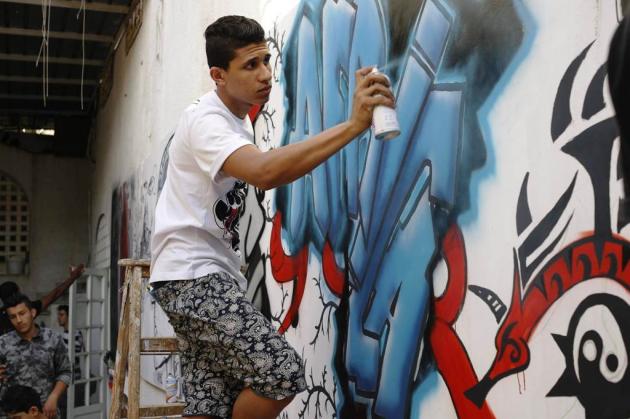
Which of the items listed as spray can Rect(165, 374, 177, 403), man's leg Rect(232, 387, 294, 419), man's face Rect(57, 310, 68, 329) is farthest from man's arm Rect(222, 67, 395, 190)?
man's face Rect(57, 310, 68, 329)

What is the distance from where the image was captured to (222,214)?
8.88 ft

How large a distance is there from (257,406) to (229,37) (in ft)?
4.31

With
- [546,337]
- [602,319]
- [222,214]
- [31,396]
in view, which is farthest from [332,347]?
[31,396]

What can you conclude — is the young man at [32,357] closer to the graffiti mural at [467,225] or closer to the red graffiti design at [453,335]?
the graffiti mural at [467,225]

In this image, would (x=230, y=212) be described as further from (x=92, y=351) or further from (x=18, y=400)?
(x=92, y=351)

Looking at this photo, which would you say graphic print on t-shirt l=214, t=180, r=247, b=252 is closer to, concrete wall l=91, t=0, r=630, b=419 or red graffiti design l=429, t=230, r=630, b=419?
concrete wall l=91, t=0, r=630, b=419

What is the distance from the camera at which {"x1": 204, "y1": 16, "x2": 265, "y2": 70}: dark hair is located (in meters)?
2.61

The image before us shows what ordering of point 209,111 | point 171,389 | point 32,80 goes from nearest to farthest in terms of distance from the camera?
1. point 209,111
2. point 171,389
3. point 32,80

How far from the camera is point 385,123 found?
2.02 m

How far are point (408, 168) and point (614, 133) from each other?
1.02m

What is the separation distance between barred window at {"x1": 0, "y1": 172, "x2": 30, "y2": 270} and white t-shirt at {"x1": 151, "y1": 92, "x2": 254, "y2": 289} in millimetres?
14485

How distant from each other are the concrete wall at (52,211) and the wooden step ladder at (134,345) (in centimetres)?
1292

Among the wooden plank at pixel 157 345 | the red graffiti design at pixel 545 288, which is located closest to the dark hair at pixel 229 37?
the red graffiti design at pixel 545 288

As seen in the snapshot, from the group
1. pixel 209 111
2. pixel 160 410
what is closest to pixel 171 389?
pixel 160 410
